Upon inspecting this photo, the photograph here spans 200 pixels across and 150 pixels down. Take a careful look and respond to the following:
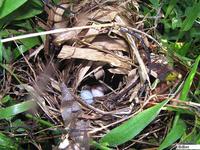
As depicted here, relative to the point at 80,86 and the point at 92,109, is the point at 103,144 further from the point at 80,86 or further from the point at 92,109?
the point at 80,86

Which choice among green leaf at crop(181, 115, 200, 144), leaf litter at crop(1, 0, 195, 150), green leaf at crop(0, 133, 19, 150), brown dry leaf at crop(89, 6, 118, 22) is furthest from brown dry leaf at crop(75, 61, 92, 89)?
green leaf at crop(181, 115, 200, 144)

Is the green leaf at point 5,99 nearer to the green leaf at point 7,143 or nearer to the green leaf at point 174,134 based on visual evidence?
the green leaf at point 7,143

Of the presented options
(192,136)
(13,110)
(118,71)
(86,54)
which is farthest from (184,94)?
(13,110)

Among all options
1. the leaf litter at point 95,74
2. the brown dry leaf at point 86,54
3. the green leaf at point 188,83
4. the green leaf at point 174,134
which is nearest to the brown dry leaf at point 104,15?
the leaf litter at point 95,74

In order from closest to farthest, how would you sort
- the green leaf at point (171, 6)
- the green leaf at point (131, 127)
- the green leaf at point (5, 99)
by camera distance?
the green leaf at point (131, 127), the green leaf at point (5, 99), the green leaf at point (171, 6)

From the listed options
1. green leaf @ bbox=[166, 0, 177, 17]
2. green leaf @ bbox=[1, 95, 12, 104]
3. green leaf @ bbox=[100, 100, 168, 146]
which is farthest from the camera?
green leaf @ bbox=[166, 0, 177, 17]

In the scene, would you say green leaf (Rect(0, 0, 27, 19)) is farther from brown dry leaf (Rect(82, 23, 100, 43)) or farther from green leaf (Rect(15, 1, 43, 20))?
brown dry leaf (Rect(82, 23, 100, 43))

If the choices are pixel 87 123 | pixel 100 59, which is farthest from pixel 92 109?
pixel 100 59
